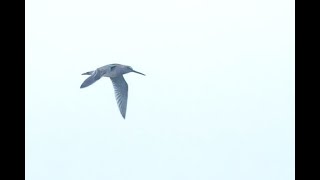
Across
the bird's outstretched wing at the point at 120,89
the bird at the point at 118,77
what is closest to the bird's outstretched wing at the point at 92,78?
the bird at the point at 118,77

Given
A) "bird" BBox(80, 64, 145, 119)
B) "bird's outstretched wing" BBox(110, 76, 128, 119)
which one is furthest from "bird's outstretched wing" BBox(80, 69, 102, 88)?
"bird's outstretched wing" BBox(110, 76, 128, 119)

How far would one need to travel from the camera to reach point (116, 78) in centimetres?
1440

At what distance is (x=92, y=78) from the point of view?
11883mm

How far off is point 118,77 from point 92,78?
2508mm

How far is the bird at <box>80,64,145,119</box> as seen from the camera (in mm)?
12844

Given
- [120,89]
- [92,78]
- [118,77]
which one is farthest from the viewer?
[120,89]

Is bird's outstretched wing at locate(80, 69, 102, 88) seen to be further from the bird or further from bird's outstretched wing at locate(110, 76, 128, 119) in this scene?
bird's outstretched wing at locate(110, 76, 128, 119)

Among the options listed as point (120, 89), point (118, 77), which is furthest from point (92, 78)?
point (120, 89)

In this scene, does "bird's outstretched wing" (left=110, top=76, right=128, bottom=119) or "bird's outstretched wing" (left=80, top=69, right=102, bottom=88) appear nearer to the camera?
"bird's outstretched wing" (left=80, top=69, right=102, bottom=88)

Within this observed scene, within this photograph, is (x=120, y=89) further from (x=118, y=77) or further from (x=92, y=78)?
(x=92, y=78)

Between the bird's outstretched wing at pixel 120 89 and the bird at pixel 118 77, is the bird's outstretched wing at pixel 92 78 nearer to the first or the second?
the bird at pixel 118 77
